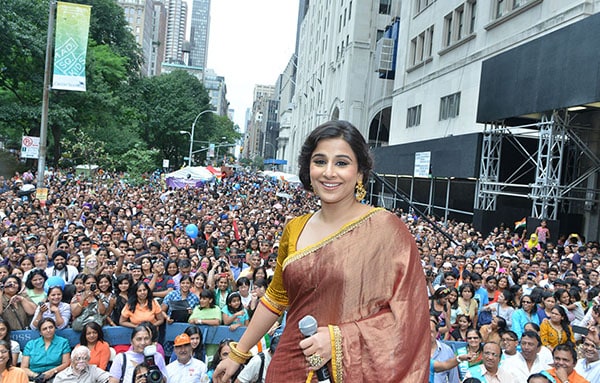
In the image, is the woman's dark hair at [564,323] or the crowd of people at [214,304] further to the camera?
the woman's dark hair at [564,323]

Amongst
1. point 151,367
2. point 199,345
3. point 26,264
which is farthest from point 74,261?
point 151,367

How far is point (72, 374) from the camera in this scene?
19.2 ft

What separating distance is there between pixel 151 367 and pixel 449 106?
24.1 metres

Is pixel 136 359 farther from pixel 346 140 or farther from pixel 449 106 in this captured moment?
pixel 449 106

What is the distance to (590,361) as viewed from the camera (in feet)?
20.5

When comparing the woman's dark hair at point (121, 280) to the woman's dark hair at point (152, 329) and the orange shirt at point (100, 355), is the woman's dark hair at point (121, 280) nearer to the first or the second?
the woman's dark hair at point (152, 329)

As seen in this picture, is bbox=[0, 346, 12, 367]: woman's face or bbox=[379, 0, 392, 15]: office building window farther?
bbox=[379, 0, 392, 15]: office building window

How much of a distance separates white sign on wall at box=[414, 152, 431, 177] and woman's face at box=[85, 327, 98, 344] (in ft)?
65.6

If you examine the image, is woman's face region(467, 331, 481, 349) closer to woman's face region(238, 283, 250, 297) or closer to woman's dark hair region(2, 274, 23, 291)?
woman's face region(238, 283, 250, 297)

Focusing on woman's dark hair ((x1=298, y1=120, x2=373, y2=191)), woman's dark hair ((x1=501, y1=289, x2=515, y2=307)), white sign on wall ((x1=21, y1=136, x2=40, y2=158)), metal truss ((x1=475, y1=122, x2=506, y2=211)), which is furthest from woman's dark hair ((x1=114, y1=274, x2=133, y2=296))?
metal truss ((x1=475, y1=122, x2=506, y2=211))

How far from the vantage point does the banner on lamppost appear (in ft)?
54.0

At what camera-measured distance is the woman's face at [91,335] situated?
20.9 feet

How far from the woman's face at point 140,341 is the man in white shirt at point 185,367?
13.6 inches

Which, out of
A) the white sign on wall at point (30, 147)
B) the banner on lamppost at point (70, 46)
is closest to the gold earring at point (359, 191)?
the banner on lamppost at point (70, 46)
